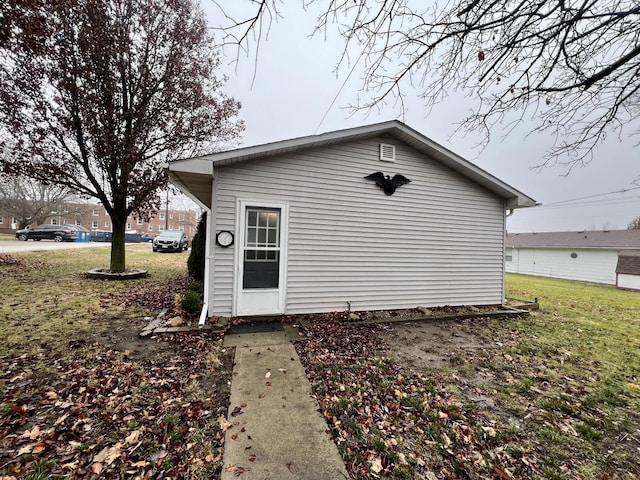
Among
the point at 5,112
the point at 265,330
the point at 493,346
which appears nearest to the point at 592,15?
the point at 493,346

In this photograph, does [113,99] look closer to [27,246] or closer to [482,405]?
[482,405]

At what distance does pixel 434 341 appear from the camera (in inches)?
187

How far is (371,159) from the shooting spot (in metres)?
6.09

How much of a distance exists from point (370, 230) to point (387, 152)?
177 cm

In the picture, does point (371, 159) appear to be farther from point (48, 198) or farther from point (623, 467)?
point (48, 198)

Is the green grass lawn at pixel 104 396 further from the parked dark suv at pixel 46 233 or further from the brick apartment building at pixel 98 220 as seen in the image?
the parked dark suv at pixel 46 233

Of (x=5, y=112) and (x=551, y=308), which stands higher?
(x=5, y=112)

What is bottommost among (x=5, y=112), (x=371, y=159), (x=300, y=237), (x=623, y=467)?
(x=623, y=467)

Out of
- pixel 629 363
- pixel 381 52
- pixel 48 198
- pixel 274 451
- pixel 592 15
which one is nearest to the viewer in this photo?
pixel 274 451

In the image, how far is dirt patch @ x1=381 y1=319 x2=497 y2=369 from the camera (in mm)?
4023

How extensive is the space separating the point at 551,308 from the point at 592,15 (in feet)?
25.0

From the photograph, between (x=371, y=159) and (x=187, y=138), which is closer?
(x=371, y=159)

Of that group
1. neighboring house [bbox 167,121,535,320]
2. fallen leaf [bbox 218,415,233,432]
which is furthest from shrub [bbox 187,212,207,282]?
fallen leaf [bbox 218,415,233,432]

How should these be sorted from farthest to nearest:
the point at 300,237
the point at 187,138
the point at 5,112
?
the point at 187,138 → the point at 5,112 → the point at 300,237
